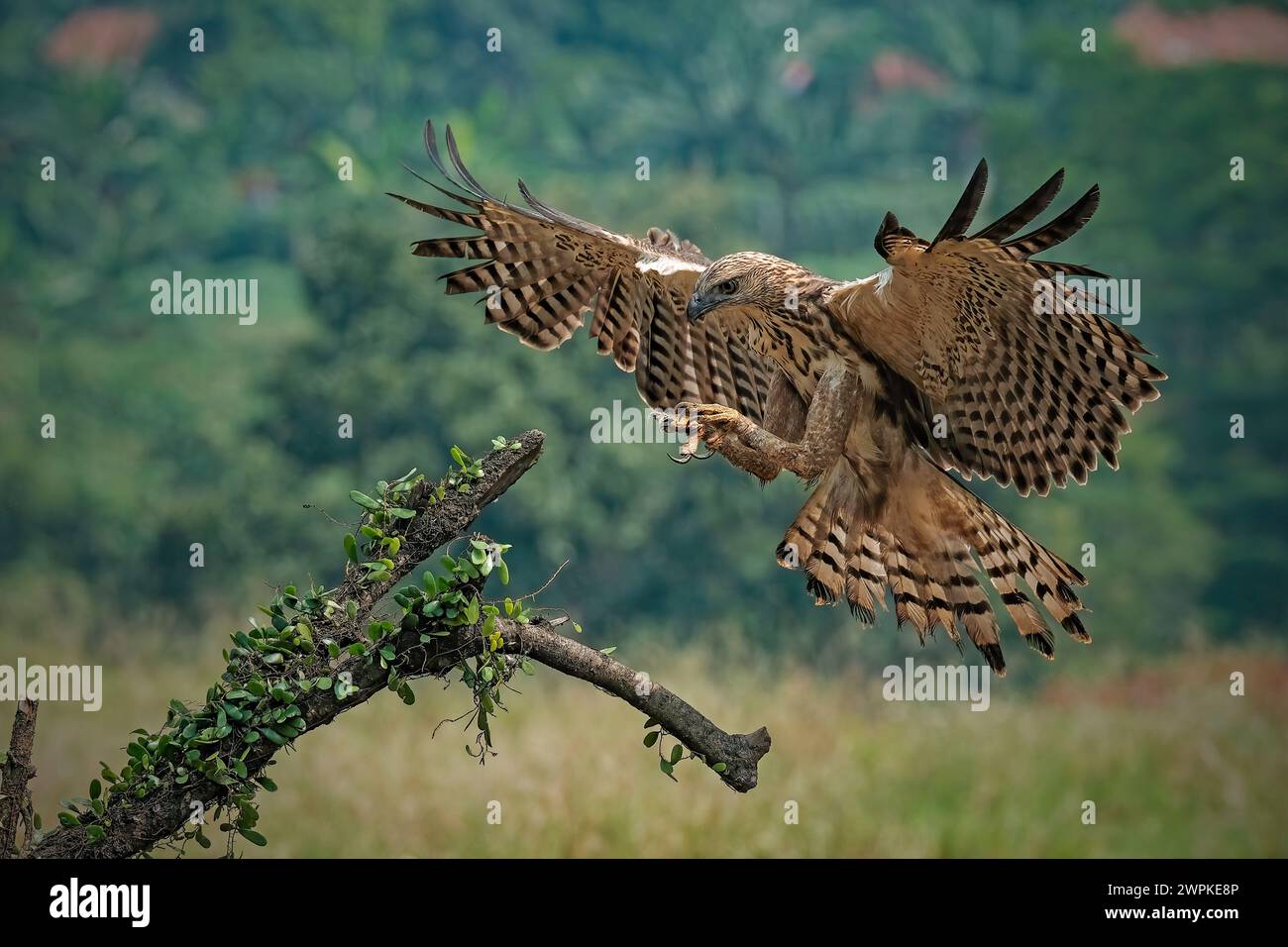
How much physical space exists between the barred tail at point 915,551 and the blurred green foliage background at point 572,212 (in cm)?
832

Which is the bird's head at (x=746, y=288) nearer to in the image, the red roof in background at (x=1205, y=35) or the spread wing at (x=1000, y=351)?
the spread wing at (x=1000, y=351)

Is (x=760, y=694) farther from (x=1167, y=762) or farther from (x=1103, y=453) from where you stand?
(x=1103, y=453)

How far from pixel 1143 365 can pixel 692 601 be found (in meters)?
10.5

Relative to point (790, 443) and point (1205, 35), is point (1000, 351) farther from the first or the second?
point (1205, 35)

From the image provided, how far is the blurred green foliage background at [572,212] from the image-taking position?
44.9 feet

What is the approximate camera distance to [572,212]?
13914 mm

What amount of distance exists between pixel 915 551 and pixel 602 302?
5.32 feet

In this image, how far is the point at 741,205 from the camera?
15961 mm

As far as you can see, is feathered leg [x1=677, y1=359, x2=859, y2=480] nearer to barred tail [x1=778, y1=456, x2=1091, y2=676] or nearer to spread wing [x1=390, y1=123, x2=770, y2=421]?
barred tail [x1=778, y1=456, x2=1091, y2=676]

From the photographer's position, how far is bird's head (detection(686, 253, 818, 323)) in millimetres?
4598

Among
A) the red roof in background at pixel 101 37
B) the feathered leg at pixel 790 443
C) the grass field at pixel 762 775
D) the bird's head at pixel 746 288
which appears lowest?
the grass field at pixel 762 775

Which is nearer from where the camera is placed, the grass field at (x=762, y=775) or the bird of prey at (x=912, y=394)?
the bird of prey at (x=912, y=394)

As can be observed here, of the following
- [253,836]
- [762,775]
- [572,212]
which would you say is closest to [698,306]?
[253,836]

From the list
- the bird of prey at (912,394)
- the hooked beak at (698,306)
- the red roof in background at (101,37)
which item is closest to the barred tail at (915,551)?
the bird of prey at (912,394)
